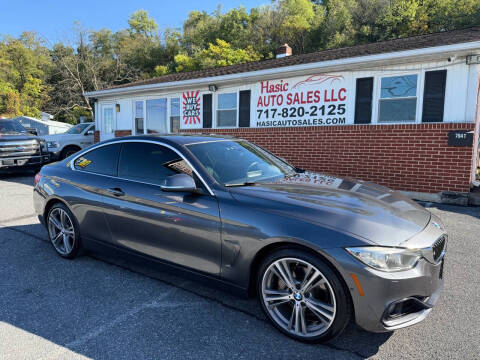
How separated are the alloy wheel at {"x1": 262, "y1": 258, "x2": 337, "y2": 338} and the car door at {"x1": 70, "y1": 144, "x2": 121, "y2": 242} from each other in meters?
1.95

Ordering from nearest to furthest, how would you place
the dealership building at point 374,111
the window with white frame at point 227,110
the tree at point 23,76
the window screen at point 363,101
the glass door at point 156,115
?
the dealership building at point 374,111
the window screen at point 363,101
the window with white frame at point 227,110
the glass door at point 156,115
the tree at point 23,76

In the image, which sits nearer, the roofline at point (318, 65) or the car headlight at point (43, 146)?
the roofline at point (318, 65)

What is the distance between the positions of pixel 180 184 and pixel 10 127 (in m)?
11.5

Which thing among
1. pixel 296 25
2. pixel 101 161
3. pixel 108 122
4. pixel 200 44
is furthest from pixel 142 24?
pixel 101 161

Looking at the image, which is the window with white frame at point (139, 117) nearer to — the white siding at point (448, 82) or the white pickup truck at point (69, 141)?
the white pickup truck at point (69, 141)

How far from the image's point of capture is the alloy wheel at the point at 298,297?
2.43 meters

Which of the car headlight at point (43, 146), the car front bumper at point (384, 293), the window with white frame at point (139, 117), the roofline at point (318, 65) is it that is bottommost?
the car front bumper at point (384, 293)

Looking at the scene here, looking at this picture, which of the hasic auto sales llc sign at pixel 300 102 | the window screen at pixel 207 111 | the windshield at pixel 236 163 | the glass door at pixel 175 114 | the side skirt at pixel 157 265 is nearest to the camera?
the side skirt at pixel 157 265

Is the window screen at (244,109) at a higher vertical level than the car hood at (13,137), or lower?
higher

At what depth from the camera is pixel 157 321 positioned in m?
2.83

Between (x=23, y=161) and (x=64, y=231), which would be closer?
(x=64, y=231)

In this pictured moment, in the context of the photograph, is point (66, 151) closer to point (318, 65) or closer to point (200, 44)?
point (318, 65)

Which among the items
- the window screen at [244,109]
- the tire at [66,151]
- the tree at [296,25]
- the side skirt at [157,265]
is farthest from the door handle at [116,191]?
the tree at [296,25]

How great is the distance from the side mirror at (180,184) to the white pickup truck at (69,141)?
11562mm
